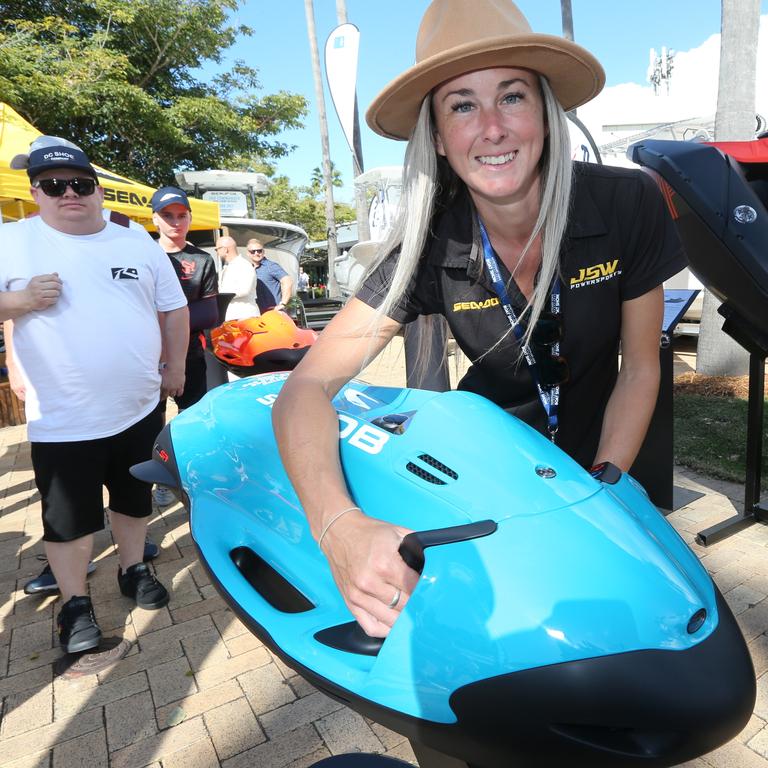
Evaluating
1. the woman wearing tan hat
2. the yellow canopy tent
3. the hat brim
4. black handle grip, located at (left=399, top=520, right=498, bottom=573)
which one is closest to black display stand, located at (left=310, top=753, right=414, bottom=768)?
black handle grip, located at (left=399, top=520, right=498, bottom=573)

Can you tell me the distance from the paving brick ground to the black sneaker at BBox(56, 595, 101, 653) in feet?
0.40

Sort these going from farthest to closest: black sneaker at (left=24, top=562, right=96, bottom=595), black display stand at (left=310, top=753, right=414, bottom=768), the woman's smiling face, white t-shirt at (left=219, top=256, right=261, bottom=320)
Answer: white t-shirt at (left=219, top=256, right=261, bottom=320) → black sneaker at (left=24, top=562, right=96, bottom=595) → the woman's smiling face → black display stand at (left=310, top=753, right=414, bottom=768)

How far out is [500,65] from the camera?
1.44 meters

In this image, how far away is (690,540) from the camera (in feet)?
10.1

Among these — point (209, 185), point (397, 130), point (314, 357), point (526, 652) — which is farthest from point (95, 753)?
point (209, 185)

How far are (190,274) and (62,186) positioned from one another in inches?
63.7

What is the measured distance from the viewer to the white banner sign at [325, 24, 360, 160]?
39.8ft

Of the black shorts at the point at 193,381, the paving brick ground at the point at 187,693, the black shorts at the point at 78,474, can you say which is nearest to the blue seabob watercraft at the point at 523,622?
the paving brick ground at the point at 187,693

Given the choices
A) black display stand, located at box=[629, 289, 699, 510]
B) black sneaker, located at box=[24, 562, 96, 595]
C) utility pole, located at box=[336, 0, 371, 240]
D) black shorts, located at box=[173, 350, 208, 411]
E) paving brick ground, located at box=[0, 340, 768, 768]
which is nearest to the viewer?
paving brick ground, located at box=[0, 340, 768, 768]

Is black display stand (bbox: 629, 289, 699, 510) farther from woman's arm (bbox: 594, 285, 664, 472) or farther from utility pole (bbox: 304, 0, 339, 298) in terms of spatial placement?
utility pole (bbox: 304, 0, 339, 298)

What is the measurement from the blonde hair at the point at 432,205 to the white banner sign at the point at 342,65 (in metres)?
11.9

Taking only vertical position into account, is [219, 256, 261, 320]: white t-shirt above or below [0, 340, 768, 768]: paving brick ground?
above

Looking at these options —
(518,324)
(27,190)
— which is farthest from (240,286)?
(518,324)

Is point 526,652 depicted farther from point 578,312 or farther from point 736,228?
point 736,228
